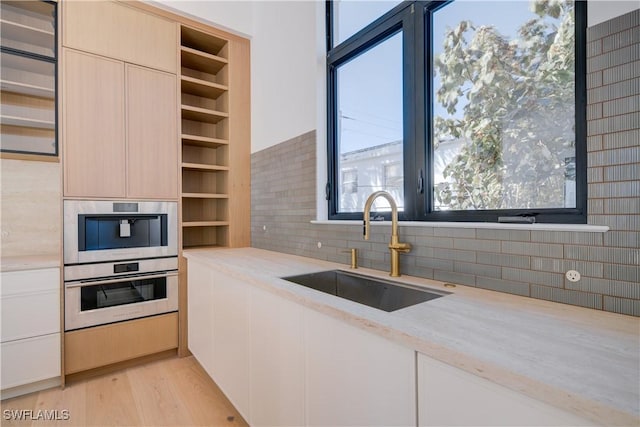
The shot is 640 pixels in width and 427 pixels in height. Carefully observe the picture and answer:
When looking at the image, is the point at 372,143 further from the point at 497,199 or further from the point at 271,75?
the point at 271,75

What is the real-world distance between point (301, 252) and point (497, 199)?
1301 mm

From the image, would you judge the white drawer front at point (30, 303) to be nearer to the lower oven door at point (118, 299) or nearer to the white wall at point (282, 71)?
the lower oven door at point (118, 299)

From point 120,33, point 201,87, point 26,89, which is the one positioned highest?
point 120,33

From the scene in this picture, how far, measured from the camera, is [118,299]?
2311mm

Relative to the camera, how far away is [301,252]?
2.23 meters

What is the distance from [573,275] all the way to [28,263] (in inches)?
113

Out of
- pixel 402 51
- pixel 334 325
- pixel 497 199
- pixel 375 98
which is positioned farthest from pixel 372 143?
pixel 334 325

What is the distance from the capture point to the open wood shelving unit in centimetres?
280

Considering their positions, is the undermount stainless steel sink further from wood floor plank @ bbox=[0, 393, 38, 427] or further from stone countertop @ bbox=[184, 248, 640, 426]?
wood floor plank @ bbox=[0, 393, 38, 427]

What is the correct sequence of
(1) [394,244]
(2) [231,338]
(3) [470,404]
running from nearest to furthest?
1. (3) [470,404]
2. (1) [394,244]
3. (2) [231,338]

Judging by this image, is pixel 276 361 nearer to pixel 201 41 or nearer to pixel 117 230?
pixel 117 230

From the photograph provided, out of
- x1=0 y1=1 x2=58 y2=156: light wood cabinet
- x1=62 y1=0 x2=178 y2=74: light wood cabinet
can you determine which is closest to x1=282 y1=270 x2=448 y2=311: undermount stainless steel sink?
x1=0 y1=1 x2=58 y2=156: light wood cabinet

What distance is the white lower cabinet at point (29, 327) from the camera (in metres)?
1.95

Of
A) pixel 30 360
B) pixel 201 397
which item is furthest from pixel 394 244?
pixel 30 360
